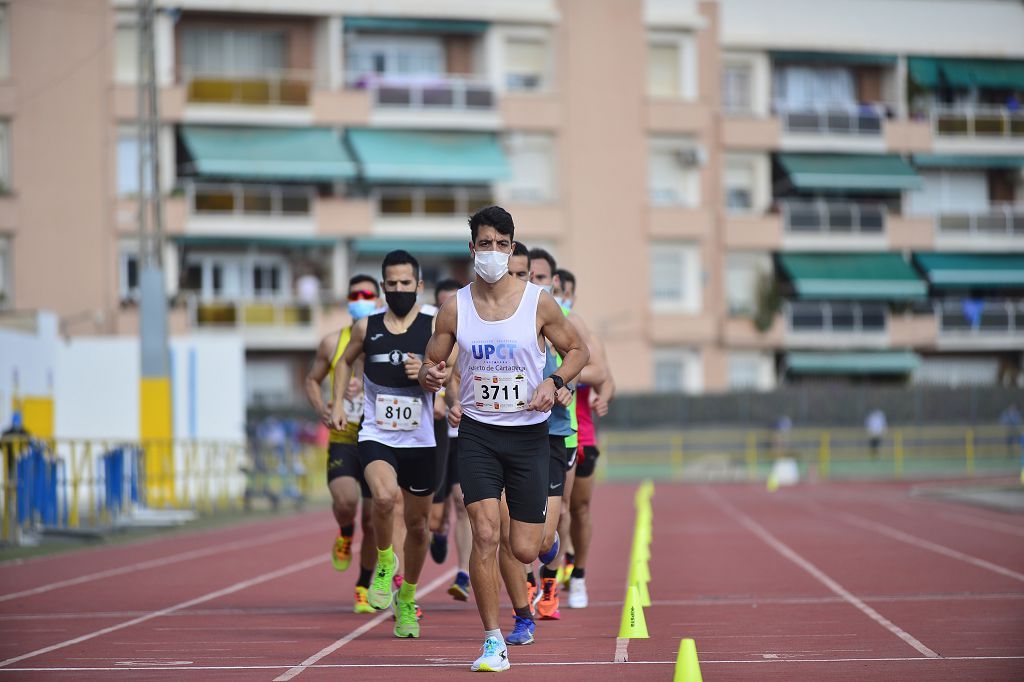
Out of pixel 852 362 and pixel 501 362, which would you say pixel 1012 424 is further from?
pixel 501 362

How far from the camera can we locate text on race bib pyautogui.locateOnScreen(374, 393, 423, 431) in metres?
11.6

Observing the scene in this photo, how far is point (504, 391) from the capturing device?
984 cm

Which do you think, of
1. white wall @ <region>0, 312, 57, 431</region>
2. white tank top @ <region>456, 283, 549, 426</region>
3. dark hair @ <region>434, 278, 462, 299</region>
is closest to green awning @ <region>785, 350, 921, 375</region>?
white wall @ <region>0, 312, 57, 431</region>

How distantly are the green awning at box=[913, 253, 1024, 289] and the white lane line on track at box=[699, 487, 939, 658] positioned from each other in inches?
1219

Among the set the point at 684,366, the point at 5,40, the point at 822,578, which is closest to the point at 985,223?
the point at 684,366

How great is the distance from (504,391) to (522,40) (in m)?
48.3

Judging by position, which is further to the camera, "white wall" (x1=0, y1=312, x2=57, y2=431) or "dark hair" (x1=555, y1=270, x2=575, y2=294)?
"white wall" (x1=0, y1=312, x2=57, y2=431)

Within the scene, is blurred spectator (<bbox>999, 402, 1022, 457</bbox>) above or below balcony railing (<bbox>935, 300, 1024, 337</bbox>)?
below

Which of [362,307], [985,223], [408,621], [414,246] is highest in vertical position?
[985,223]

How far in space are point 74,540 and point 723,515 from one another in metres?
12.2

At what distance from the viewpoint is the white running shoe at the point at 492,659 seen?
30.5 ft

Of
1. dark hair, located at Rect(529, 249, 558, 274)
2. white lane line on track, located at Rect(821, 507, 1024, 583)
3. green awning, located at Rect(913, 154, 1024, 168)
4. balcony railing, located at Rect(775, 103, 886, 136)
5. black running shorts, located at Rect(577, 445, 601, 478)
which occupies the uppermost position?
balcony railing, located at Rect(775, 103, 886, 136)

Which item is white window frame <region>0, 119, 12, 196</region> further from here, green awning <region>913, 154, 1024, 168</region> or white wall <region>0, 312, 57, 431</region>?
green awning <region>913, 154, 1024, 168</region>

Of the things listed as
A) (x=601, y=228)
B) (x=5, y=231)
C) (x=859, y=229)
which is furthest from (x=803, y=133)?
(x=5, y=231)
